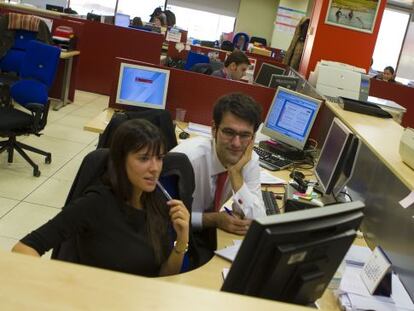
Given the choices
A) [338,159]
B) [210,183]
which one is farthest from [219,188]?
[338,159]

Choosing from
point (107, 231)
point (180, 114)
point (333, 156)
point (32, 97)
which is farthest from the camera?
point (32, 97)

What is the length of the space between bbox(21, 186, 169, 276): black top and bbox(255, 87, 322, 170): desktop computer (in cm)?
161

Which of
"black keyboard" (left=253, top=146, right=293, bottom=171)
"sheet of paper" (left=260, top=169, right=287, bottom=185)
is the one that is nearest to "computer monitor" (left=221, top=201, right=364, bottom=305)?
"sheet of paper" (left=260, top=169, right=287, bottom=185)

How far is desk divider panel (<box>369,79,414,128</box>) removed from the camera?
6277 mm

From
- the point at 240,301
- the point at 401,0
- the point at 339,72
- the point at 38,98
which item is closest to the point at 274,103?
the point at 339,72

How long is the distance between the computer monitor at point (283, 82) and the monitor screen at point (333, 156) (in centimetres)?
173

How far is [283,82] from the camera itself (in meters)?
4.62

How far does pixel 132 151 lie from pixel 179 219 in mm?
297

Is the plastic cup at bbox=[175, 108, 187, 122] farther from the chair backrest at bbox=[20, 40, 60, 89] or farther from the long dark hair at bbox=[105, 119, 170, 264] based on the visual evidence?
the long dark hair at bbox=[105, 119, 170, 264]

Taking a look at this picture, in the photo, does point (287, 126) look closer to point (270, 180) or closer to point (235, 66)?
point (270, 180)

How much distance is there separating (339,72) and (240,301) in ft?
11.1

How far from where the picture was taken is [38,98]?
4180 millimetres

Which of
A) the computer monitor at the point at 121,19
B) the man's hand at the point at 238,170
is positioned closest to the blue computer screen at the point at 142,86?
the man's hand at the point at 238,170

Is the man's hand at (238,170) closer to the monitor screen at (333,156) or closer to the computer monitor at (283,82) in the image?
the monitor screen at (333,156)
